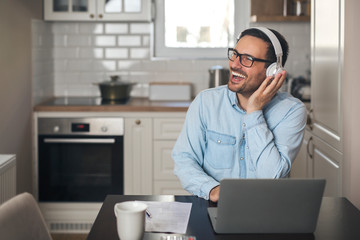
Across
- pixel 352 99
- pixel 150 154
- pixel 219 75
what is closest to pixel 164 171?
pixel 150 154

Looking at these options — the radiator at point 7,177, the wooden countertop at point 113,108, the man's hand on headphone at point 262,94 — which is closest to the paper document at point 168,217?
the man's hand on headphone at point 262,94

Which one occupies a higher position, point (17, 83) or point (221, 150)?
point (17, 83)

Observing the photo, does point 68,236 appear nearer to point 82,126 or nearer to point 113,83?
point 82,126

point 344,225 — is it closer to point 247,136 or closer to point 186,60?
point 247,136

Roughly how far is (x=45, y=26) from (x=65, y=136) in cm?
107

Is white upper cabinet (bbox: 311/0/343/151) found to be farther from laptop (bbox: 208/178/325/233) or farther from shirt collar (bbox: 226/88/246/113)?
laptop (bbox: 208/178/325/233)

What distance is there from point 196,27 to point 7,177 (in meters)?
2.63

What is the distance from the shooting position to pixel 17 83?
399cm

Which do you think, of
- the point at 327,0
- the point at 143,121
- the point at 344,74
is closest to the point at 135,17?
the point at 143,121

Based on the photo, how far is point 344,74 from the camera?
9.37 feet

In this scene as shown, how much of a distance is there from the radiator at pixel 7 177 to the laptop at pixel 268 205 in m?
1.44

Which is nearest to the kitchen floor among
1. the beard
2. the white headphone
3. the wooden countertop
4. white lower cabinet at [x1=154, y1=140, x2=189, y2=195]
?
white lower cabinet at [x1=154, y1=140, x2=189, y2=195]

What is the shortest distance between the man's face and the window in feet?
8.81

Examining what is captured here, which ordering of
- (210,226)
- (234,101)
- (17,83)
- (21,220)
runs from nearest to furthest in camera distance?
1. (21,220)
2. (210,226)
3. (234,101)
4. (17,83)
